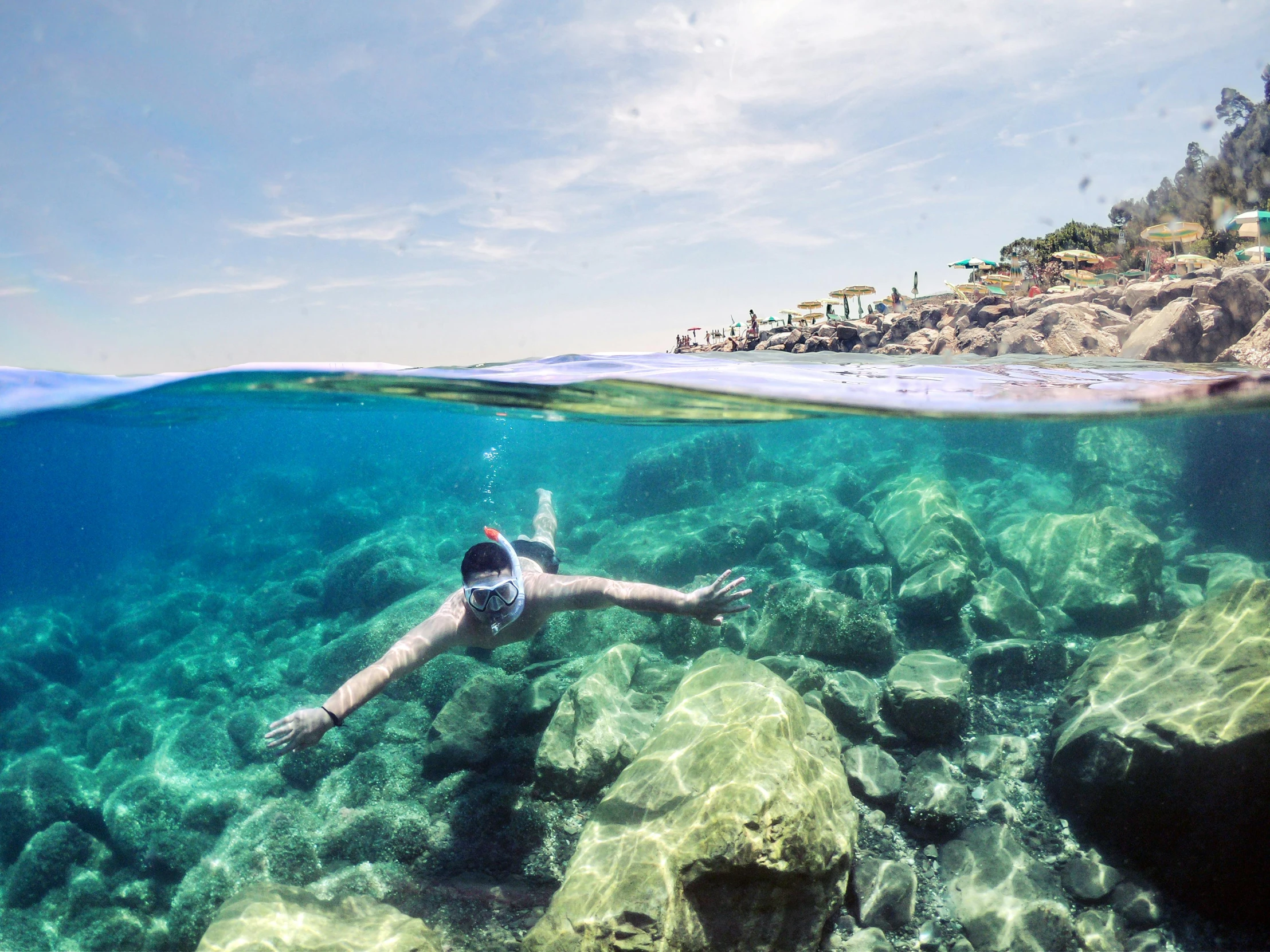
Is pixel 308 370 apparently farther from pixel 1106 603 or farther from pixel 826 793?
pixel 1106 603

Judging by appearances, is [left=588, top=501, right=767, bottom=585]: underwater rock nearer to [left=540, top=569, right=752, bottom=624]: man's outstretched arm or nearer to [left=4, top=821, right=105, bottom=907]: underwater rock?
[left=540, top=569, right=752, bottom=624]: man's outstretched arm

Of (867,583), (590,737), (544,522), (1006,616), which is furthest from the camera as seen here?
(544,522)

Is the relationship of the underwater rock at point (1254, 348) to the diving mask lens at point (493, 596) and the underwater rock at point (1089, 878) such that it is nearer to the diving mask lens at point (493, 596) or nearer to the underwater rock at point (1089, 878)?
the underwater rock at point (1089, 878)

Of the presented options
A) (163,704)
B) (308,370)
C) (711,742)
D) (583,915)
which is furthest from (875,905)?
(163,704)

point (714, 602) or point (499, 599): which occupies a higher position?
point (714, 602)

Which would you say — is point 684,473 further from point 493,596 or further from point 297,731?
point 297,731

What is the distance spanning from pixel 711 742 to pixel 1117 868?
3930 millimetres

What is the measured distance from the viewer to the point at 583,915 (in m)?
3.99

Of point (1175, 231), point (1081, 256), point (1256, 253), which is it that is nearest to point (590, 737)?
point (1175, 231)

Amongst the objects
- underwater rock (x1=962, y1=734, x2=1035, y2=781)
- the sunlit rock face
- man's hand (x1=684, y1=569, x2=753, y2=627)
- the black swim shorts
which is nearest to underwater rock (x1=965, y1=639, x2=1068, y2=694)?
underwater rock (x1=962, y1=734, x2=1035, y2=781)

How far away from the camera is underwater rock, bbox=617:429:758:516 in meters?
18.8

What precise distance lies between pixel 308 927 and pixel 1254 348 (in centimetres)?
1245

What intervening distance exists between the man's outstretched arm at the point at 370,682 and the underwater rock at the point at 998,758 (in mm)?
5990

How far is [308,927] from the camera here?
14.8 feet
